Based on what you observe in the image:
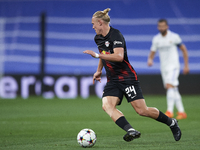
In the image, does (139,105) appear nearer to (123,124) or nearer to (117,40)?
(123,124)

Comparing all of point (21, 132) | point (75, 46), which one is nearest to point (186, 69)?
point (21, 132)

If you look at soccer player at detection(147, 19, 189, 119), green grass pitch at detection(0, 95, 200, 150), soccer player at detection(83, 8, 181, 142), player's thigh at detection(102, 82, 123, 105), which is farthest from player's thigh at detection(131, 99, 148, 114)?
soccer player at detection(147, 19, 189, 119)

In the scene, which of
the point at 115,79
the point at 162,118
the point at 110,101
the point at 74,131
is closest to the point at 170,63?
the point at 74,131

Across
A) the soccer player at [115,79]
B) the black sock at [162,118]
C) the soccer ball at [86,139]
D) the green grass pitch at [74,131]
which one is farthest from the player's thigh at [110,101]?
the black sock at [162,118]

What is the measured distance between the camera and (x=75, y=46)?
20.3 meters

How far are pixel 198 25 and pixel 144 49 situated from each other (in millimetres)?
2833

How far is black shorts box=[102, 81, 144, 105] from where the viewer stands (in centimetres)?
522

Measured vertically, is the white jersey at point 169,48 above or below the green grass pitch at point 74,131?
above

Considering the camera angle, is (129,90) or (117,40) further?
(129,90)

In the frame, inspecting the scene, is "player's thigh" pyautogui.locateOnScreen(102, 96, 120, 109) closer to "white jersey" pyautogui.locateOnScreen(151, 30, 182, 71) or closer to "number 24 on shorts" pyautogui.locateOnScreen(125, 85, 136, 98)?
"number 24 on shorts" pyautogui.locateOnScreen(125, 85, 136, 98)

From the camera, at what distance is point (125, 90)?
5.24 metres

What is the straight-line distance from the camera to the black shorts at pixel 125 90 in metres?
5.22

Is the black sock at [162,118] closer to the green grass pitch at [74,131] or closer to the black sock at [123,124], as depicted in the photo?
the green grass pitch at [74,131]

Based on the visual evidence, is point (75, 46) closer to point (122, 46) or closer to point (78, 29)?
point (78, 29)
